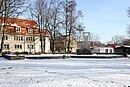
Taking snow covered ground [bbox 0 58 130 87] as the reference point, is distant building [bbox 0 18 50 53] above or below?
above

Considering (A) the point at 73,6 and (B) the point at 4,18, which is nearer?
(B) the point at 4,18

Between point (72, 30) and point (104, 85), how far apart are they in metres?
49.0

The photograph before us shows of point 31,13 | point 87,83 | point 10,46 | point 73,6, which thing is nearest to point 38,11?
point 31,13

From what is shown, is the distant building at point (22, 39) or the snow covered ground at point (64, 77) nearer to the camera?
the snow covered ground at point (64, 77)

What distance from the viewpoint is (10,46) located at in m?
75.5

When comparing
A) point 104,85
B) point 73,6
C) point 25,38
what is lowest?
point 104,85

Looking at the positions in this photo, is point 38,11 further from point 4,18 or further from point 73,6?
point 4,18

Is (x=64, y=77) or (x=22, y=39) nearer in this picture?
(x=64, y=77)

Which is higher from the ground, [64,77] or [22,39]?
[22,39]

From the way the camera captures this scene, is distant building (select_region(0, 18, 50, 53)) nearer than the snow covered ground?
No

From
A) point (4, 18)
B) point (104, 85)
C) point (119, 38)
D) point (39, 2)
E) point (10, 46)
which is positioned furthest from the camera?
point (119, 38)

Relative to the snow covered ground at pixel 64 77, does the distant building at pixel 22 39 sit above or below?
above

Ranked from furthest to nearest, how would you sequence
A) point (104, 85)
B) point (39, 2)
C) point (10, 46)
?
point (10, 46) < point (39, 2) < point (104, 85)

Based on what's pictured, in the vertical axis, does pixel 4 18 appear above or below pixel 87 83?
above
